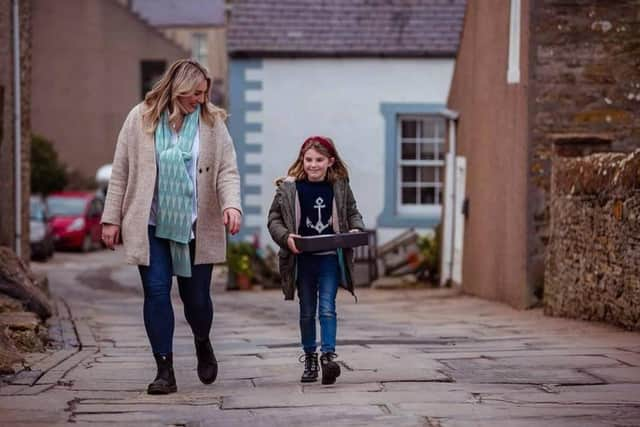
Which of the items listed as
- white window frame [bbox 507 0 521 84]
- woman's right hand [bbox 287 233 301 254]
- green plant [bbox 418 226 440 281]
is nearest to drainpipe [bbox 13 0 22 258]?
white window frame [bbox 507 0 521 84]

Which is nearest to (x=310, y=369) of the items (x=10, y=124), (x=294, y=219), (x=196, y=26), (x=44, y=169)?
(x=294, y=219)

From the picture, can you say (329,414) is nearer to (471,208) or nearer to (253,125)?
(471,208)

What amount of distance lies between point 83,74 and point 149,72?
162 inches

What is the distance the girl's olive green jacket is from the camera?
25.6ft

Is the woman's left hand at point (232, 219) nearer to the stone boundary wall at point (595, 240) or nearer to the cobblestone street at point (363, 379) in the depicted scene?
the cobblestone street at point (363, 379)

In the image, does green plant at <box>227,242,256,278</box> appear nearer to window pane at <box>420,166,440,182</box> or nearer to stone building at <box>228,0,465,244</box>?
stone building at <box>228,0,465,244</box>

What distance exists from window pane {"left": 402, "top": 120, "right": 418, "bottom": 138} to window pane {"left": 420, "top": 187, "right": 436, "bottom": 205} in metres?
0.99

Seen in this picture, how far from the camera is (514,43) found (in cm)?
1605

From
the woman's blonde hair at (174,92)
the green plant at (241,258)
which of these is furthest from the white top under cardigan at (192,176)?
the green plant at (241,258)

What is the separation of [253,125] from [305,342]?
16952 mm

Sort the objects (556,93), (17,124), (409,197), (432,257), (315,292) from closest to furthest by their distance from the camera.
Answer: (315,292) → (556,93) → (17,124) → (432,257) → (409,197)

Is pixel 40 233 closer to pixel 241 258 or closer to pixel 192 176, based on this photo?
pixel 241 258

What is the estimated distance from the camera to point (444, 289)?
20.9 meters

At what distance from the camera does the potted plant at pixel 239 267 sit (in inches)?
876
